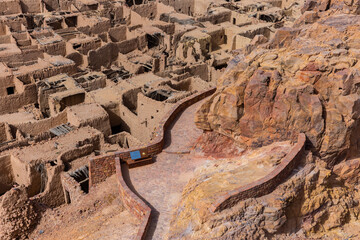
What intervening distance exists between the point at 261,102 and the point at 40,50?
20.4 meters

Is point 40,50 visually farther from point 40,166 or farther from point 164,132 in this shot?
point 164,132

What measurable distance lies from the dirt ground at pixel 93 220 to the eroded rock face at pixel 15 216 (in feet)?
1.32

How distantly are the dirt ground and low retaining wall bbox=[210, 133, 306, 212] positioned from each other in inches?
120

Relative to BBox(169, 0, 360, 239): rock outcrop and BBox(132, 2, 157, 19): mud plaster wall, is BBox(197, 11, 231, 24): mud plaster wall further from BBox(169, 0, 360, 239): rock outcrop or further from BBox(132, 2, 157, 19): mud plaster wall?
BBox(169, 0, 360, 239): rock outcrop

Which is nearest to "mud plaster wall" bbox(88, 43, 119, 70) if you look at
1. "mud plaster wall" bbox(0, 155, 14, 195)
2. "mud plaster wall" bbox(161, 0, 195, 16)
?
"mud plaster wall" bbox(0, 155, 14, 195)

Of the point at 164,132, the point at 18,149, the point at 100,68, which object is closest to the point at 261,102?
the point at 164,132

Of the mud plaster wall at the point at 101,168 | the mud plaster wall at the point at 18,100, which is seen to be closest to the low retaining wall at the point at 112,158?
the mud plaster wall at the point at 101,168

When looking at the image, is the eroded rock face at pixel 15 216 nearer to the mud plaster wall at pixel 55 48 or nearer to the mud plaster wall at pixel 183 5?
the mud plaster wall at pixel 55 48

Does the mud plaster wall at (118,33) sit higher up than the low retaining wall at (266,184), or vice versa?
the low retaining wall at (266,184)

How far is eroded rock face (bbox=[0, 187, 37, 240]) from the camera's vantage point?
1346 cm

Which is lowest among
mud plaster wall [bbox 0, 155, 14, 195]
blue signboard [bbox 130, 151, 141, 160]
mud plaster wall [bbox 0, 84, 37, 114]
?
mud plaster wall [bbox 0, 155, 14, 195]

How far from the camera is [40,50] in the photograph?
92.8ft

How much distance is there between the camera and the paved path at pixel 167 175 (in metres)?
11.6

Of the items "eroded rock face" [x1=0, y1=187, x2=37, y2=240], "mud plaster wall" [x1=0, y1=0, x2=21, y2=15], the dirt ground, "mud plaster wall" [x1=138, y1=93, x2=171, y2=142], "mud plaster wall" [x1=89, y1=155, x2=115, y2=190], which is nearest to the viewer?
the dirt ground
